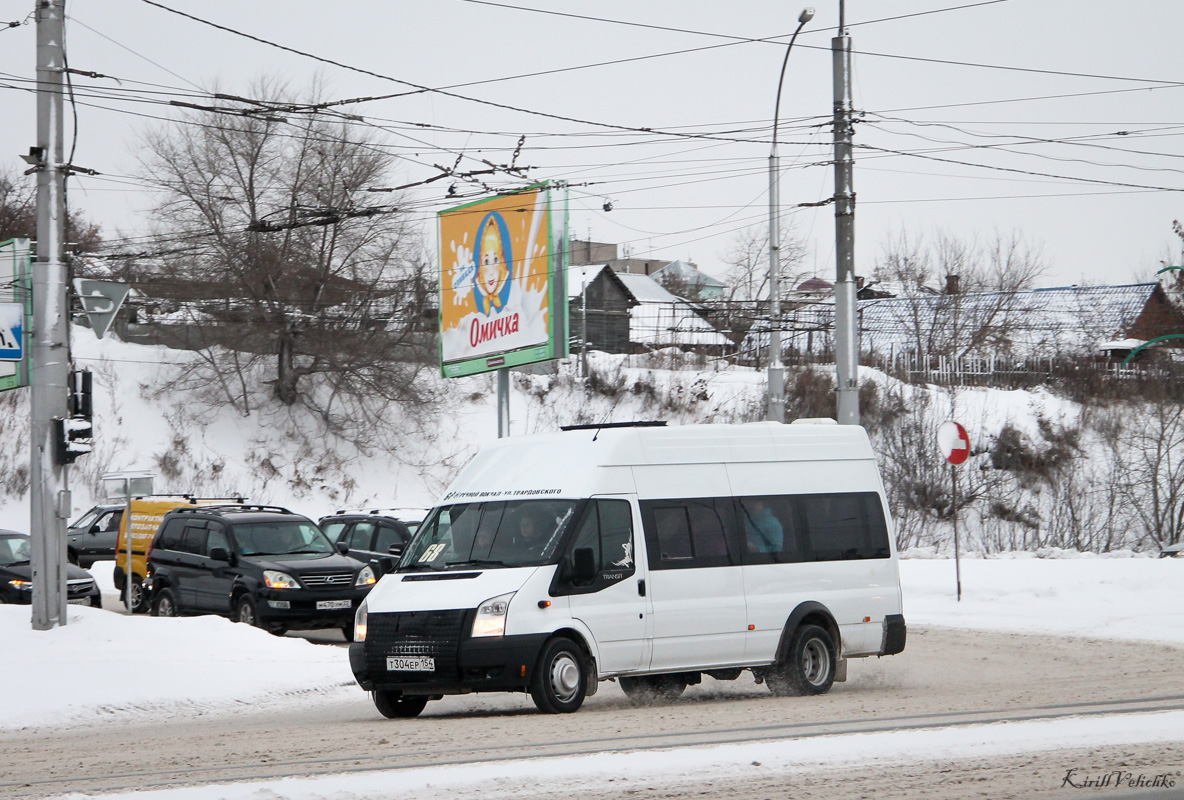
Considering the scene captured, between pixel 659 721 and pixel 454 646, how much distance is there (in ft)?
5.85

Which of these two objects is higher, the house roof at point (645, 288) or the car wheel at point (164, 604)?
the house roof at point (645, 288)

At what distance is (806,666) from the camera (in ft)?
42.4

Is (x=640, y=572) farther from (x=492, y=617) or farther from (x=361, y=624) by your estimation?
(x=361, y=624)

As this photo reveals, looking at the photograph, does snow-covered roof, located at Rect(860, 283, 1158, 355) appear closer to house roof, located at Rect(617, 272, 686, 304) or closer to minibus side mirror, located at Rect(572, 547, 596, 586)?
house roof, located at Rect(617, 272, 686, 304)

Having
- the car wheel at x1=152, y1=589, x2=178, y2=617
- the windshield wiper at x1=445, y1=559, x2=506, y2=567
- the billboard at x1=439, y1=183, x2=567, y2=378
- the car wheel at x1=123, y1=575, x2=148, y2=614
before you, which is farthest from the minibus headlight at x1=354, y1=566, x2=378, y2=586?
the billboard at x1=439, y1=183, x2=567, y2=378

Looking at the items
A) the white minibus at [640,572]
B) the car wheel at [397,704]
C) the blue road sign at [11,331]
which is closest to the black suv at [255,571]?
the blue road sign at [11,331]

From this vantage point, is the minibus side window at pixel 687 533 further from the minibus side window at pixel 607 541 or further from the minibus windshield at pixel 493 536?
the minibus windshield at pixel 493 536

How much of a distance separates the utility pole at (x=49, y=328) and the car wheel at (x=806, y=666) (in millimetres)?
8917

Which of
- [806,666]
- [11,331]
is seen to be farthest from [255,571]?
[806,666]

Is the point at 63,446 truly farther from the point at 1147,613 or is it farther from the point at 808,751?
the point at 1147,613

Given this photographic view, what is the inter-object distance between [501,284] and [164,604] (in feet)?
39.3

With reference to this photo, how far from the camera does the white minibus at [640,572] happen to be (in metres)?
10.9

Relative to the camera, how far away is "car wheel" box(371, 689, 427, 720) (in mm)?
11539

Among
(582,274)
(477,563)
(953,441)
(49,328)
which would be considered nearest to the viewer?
(477,563)
